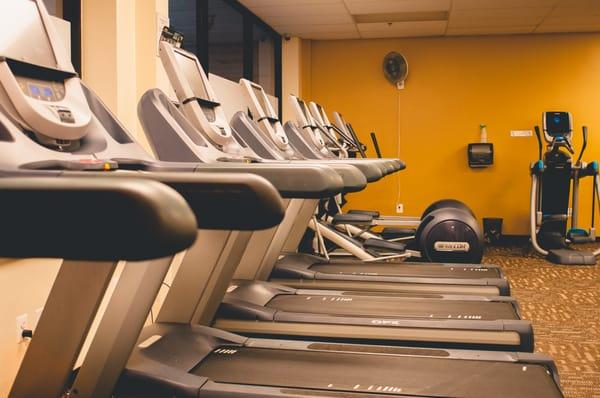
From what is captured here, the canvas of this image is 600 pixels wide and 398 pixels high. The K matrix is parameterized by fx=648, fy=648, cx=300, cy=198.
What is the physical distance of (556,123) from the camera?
6.79 meters

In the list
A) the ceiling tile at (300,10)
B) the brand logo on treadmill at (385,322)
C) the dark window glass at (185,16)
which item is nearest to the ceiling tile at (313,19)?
the ceiling tile at (300,10)

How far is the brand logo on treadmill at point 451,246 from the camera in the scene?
480 centimetres

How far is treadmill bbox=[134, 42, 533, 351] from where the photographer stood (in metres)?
2.56

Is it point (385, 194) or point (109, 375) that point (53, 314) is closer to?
point (109, 375)

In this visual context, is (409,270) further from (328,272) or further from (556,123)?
(556,123)

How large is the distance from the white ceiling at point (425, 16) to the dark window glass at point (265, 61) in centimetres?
33

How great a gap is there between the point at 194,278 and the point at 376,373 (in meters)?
0.70

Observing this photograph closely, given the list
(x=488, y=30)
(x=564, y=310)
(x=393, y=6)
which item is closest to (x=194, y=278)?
(x=564, y=310)

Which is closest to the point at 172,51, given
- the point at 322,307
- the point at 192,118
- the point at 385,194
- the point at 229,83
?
the point at 192,118

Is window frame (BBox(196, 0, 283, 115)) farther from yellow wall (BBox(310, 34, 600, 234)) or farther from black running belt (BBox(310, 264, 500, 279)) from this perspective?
black running belt (BBox(310, 264, 500, 279))

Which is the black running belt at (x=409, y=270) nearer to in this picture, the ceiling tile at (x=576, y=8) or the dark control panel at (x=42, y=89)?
the dark control panel at (x=42, y=89)

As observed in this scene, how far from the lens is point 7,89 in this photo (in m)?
1.71

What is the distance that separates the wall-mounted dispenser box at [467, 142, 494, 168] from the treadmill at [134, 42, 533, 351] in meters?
4.92

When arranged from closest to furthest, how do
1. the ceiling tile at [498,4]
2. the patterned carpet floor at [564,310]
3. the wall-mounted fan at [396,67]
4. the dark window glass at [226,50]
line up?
the patterned carpet floor at [564,310] → the ceiling tile at [498,4] → the wall-mounted fan at [396,67] → the dark window glass at [226,50]
